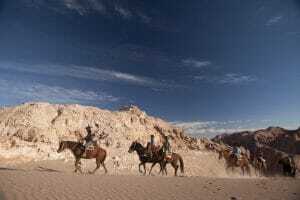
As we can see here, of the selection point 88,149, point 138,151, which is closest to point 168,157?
point 138,151

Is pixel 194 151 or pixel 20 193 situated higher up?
pixel 194 151

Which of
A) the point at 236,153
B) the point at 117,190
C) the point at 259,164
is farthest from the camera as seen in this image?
the point at 259,164

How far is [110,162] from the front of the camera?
1764 inches

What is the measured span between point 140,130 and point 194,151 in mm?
12199

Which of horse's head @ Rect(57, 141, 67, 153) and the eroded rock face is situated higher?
the eroded rock face

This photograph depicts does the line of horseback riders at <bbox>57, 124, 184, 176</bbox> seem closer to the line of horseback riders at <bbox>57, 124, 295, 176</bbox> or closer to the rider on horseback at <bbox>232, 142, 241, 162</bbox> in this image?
the line of horseback riders at <bbox>57, 124, 295, 176</bbox>

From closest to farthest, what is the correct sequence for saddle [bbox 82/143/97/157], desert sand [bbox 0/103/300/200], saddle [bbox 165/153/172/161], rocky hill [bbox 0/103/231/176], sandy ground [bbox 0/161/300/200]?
sandy ground [bbox 0/161/300/200] → desert sand [bbox 0/103/300/200] → saddle [bbox 82/143/97/157] → saddle [bbox 165/153/172/161] → rocky hill [bbox 0/103/231/176]

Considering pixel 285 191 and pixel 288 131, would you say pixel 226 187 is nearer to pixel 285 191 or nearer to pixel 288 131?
pixel 285 191

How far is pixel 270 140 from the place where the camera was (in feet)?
393

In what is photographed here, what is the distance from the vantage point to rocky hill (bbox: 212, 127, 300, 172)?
308 feet

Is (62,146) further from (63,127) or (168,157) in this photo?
(63,127)

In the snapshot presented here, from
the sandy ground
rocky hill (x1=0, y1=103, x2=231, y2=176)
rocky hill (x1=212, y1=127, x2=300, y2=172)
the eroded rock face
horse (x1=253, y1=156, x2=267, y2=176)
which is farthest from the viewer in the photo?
rocky hill (x1=212, y1=127, x2=300, y2=172)

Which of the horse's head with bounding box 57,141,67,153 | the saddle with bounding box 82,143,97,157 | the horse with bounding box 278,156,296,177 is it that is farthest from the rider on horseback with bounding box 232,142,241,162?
the horse's head with bounding box 57,141,67,153

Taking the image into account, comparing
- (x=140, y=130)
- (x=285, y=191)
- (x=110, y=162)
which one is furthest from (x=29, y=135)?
(x=285, y=191)
